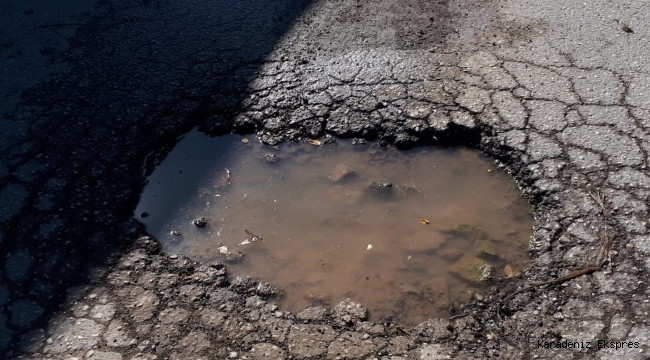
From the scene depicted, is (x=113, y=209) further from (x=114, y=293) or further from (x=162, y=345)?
(x=162, y=345)

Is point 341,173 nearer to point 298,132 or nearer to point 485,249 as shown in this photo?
point 298,132

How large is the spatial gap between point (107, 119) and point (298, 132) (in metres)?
1.17

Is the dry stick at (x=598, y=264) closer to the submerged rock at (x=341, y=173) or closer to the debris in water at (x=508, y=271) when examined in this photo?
the debris in water at (x=508, y=271)

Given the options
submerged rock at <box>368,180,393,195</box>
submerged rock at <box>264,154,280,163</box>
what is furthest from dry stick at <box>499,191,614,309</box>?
submerged rock at <box>264,154,280,163</box>

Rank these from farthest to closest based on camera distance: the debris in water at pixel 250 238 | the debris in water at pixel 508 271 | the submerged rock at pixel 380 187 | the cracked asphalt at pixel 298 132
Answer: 1. the submerged rock at pixel 380 187
2. the debris in water at pixel 250 238
3. the debris in water at pixel 508 271
4. the cracked asphalt at pixel 298 132

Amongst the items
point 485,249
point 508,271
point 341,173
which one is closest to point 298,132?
point 341,173

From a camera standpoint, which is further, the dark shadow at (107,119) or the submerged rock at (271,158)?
the submerged rock at (271,158)

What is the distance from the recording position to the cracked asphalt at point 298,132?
92.7 inches

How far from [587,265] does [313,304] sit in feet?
4.04

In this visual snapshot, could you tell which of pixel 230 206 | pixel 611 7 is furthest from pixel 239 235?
pixel 611 7

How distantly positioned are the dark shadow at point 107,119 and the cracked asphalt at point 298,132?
0.5 inches

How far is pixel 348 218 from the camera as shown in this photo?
2.96 m

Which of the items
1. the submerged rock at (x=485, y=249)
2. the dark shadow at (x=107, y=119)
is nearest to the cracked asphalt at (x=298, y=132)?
the dark shadow at (x=107, y=119)

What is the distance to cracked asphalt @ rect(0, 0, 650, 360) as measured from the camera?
2.35m
